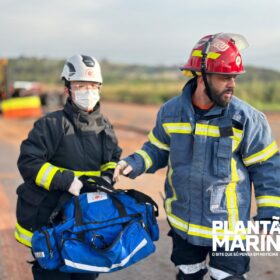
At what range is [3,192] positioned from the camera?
8.18 meters

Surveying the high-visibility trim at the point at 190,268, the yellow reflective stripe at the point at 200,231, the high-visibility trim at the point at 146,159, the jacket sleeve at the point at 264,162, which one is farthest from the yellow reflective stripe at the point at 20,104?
the jacket sleeve at the point at 264,162

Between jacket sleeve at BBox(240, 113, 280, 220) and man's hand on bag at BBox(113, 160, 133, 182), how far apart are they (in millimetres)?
828

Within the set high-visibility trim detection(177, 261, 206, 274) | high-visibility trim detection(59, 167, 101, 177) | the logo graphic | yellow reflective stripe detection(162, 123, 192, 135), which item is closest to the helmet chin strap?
yellow reflective stripe detection(162, 123, 192, 135)

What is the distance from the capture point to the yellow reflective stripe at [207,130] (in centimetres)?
329

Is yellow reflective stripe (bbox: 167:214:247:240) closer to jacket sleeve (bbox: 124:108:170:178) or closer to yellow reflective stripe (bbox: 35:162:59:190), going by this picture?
jacket sleeve (bbox: 124:108:170:178)

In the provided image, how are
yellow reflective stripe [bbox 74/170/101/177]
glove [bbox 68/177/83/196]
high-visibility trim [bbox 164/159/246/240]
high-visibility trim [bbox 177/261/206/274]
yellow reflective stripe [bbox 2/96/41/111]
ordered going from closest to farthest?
high-visibility trim [bbox 164/159/246/240] < glove [bbox 68/177/83/196] < high-visibility trim [bbox 177/261/206/274] < yellow reflective stripe [bbox 74/170/101/177] < yellow reflective stripe [bbox 2/96/41/111]

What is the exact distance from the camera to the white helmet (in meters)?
3.83

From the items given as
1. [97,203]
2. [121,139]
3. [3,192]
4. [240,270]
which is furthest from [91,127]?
[121,139]

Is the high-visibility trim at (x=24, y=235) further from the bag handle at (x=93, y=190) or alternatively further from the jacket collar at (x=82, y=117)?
the jacket collar at (x=82, y=117)

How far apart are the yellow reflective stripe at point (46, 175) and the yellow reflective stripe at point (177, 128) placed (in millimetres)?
818

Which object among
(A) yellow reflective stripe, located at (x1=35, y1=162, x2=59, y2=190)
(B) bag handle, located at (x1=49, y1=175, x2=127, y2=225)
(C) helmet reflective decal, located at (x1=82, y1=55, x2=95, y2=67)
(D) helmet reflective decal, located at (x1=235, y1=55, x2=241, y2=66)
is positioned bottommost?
(B) bag handle, located at (x1=49, y1=175, x2=127, y2=225)

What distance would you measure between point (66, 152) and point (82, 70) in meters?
0.63

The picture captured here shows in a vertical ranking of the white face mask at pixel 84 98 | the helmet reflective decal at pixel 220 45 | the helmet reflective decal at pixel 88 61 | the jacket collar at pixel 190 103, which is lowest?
the white face mask at pixel 84 98

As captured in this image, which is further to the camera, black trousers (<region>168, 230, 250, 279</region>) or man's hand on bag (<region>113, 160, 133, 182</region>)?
man's hand on bag (<region>113, 160, 133, 182</region>)
